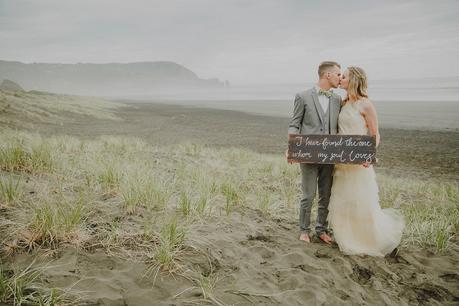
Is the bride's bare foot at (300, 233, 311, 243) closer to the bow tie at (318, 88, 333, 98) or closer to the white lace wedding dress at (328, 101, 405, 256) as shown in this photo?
the white lace wedding dress at (328, 101, 405, 256)

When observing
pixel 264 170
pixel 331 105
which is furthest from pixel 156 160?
pixel 331 105

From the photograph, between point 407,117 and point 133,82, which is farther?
point 133,82

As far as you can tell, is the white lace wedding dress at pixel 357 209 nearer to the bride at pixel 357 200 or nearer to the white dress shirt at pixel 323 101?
the bride at pixel 357 200

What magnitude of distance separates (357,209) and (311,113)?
128 cm

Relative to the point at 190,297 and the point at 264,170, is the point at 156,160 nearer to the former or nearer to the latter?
the point at 264,170

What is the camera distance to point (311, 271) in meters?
3.44

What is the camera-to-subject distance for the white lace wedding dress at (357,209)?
4.00 metres

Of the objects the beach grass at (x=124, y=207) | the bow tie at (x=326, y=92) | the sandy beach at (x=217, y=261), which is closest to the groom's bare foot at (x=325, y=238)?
the sandy beach at (x=217, y=261)

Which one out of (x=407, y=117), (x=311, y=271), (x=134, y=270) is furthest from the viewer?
(x=407, y=117)

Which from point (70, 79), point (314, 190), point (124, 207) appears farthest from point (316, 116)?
point (70, 79)

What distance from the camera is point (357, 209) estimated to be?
4.06m

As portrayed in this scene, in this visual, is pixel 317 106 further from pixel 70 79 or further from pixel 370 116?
pixel 70 79

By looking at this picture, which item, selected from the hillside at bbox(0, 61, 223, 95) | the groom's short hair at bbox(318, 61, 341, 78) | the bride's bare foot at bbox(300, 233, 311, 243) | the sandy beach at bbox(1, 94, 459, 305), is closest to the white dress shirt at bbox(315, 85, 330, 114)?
the groom's short hair at bbox(318, 61, 341, 78)

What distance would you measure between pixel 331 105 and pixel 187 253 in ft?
7.76
